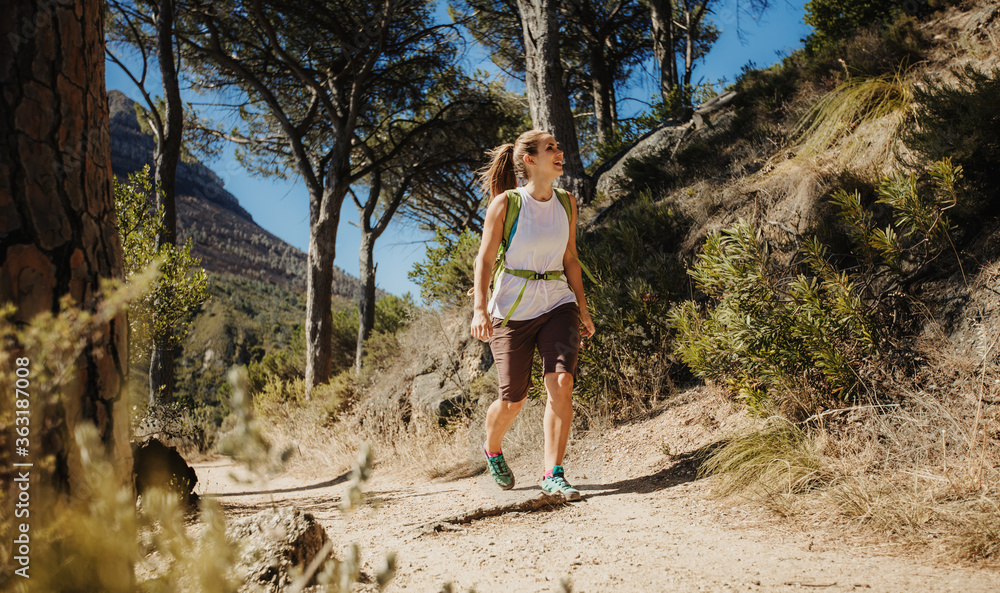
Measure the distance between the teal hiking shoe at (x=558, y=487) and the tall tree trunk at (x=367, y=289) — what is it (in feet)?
30.7

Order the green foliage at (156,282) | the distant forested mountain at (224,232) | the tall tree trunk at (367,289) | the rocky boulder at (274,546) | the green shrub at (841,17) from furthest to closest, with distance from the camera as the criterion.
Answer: the distant forested mountain at (224,232) → the tall tree trunk at (367,289) → the green shrub at (841,17) → the green foliage at (156,282) → the rocky boulder at (274,546)

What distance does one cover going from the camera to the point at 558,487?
3.30m

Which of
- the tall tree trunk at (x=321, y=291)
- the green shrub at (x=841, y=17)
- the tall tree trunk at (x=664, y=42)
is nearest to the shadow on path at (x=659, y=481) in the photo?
the green shrub at (x=841, y=17)

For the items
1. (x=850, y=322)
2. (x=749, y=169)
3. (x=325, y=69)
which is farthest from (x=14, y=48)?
(x=325, y=69)

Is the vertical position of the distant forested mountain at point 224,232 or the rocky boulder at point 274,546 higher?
the distant forested mountain at point 224,232

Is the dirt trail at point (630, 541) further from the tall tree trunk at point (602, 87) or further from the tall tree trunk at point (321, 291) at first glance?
the tall tree trunk at point (602, 87)

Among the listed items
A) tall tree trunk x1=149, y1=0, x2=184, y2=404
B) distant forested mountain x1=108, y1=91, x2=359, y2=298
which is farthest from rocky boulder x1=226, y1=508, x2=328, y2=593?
distant forested mountain x1=108, y1=91, x2=359, y2=298

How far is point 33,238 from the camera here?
51.7 inches

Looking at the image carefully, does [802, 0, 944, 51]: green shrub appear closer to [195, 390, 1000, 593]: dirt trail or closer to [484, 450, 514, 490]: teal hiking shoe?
[195, 390, 1000, 593]: dirt trail

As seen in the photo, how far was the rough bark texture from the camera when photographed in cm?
129

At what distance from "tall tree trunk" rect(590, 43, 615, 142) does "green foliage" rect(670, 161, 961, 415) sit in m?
9.41

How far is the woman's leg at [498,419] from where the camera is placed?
134 inches

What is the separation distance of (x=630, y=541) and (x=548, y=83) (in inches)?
243

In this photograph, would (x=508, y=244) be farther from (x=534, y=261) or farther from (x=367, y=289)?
(x=367, y=289)
